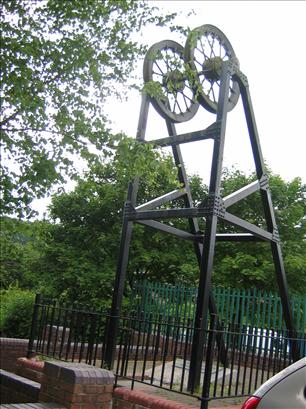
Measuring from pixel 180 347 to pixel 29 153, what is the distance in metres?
6.35

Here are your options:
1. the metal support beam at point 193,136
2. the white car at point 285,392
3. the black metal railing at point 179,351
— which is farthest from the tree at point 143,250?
the white car at point 285,392

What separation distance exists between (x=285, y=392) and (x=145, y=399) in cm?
367

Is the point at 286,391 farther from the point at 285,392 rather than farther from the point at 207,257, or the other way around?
the point at 207,257

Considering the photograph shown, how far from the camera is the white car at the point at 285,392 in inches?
107

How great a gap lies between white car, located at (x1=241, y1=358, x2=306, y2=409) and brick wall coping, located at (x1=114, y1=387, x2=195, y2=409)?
121 inches

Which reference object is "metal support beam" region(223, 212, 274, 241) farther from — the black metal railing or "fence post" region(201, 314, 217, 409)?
"fence post" region(201, 314, 217, 409)

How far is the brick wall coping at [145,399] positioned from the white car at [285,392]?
3069 mm

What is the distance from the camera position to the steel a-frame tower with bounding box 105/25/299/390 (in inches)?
280

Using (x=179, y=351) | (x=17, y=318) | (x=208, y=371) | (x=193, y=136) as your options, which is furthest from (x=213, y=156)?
→ (x=17, y=318)

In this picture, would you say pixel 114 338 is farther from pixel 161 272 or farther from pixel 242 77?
pixel 161 272

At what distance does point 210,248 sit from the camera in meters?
6.92

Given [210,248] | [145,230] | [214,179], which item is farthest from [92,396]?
[145,230]

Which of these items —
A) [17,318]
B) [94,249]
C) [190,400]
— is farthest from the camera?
[94,249]

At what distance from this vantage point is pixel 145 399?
19.9 feet
